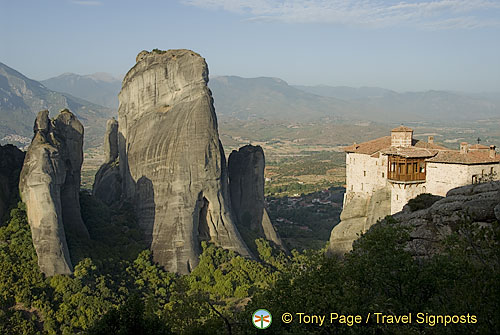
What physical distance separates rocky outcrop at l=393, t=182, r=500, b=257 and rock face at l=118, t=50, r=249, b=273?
1874 cm

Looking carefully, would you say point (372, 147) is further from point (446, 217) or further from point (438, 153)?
point (446, 217)

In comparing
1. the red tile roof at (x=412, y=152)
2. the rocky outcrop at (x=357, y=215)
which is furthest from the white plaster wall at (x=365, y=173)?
the red tile roof at (x=412, y=152)

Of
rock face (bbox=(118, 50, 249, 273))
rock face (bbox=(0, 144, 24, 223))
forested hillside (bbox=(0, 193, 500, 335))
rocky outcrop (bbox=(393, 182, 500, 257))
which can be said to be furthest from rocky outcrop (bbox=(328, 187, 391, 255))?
rock face (bbox=(0, 144, 24, 223))

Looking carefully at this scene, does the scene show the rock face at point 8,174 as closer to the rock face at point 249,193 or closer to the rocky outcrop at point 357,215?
the rock face at point 249,193

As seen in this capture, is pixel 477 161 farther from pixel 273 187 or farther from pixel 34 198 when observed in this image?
pixel 273 187

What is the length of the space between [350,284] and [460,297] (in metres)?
3.88

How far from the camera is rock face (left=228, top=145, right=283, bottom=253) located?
156 ft

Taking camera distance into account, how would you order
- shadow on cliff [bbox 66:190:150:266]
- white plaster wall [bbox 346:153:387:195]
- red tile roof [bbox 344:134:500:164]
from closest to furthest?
red tile roof [bbox 344:134:500:164], shadow on cliff [bbox 66:190:150:266], white plaster wall [bbox 346:153:387:195]

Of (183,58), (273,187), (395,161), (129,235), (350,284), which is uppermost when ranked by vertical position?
(183,58)

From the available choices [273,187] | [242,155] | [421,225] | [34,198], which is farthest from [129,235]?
[273,187]

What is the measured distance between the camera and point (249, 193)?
158 feet

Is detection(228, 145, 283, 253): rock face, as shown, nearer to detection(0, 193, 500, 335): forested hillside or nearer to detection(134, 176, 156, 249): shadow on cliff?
detection(0, 193, 500, 335): forested hillside

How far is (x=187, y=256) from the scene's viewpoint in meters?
37.5

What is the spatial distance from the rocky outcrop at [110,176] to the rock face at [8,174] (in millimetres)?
10050
